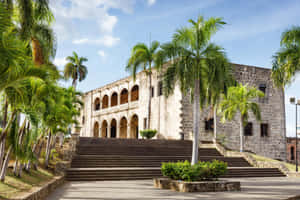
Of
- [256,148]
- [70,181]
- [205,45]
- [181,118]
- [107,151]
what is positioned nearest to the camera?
[205,45]

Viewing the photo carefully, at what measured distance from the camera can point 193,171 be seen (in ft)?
35.1

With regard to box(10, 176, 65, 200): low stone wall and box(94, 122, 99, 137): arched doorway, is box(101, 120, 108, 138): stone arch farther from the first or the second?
box(10, 176, 65, 200): low stone wall

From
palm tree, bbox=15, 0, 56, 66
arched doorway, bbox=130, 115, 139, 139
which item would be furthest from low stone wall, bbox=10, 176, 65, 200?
arched doorway, bbox=130, 115, 139, 139

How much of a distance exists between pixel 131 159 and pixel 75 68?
1703 cm

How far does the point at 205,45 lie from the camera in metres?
12.9

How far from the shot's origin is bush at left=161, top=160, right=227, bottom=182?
423 inches

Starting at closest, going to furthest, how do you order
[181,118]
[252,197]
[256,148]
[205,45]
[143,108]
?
[252,197] → [205,45] → [181,118] → [256,148] → [143,108]

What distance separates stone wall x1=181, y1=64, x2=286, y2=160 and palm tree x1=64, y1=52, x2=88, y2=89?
460 inches

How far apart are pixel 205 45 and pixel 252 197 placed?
6.01 metres

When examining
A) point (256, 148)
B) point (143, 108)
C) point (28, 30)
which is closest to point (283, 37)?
point (28, 30)

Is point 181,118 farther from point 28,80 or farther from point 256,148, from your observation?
point 28,80

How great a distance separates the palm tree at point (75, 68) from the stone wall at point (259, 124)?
11.7m

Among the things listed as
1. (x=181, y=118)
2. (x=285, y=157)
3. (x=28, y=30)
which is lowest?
(x=285, y=157)

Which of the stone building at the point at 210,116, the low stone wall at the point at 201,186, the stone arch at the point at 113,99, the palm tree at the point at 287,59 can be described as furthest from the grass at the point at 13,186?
the stone arch at the point at 113,99
